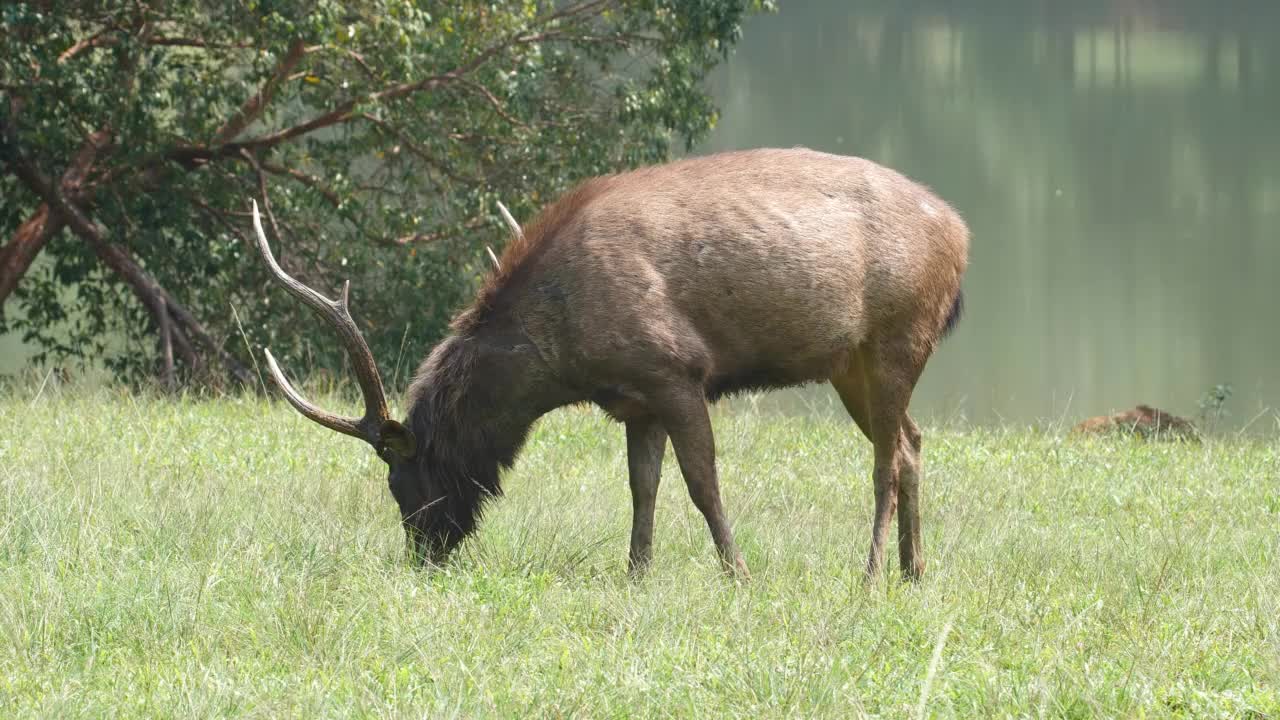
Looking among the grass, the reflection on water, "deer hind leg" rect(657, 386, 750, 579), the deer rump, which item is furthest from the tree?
the reflection on water

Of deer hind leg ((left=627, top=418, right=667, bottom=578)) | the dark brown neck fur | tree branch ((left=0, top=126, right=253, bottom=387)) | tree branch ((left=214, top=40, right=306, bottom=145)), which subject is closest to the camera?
the dark brown neck fur

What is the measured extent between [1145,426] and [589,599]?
6.81 metres

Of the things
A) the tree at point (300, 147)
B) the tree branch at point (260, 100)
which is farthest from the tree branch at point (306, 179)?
the tree branch at point (260, 100)

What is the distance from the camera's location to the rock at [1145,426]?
10.9m

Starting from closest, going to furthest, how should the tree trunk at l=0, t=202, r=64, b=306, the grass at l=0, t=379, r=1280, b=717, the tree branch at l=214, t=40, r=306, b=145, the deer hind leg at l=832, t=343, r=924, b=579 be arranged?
the grass at l=0, t=379, r=1280, b=717
the deer hind leg at l=832, t=343, r=924, b=579
the tree branch at l=214, t=40, r=306, b=145
the tree trunk at l=0, t=202, r=64, b=306

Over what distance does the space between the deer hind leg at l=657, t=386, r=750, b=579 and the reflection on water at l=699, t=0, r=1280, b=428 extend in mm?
12096

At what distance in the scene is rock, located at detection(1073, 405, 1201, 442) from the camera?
35.8 feet

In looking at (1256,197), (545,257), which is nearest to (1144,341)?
(1256,197)

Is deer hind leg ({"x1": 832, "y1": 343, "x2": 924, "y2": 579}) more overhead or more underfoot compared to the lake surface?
more overhead

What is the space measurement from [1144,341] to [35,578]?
21.7m

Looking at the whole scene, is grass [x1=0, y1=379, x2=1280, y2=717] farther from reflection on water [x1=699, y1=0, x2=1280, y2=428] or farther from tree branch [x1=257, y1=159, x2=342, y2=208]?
reflection on water [x1=699, y1=0, x2=1280, y2=428]

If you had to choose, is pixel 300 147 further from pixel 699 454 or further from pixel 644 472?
pixel 699 454

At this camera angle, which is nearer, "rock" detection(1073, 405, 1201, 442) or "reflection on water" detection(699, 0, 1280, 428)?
"rock" detection(1073, 405, 1201, 442)

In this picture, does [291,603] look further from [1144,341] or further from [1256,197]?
[1256,197]
